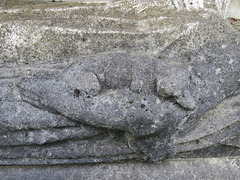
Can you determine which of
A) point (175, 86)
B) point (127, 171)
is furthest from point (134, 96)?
point (127, 171)

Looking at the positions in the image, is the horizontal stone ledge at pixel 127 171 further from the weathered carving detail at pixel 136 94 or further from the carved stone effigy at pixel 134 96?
the weathered carving detail at pixel 136 94

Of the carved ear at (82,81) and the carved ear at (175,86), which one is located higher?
the carved ear at (175,86)

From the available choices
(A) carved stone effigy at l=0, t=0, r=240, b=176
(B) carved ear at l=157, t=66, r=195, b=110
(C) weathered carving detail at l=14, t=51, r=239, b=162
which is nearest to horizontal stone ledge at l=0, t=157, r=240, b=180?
(A) carved stone effigy at l=0, t=0, r=240, b=176

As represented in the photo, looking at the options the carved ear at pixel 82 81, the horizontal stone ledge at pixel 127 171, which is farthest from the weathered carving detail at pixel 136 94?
the horizontal stone ledge at pixel 127 171

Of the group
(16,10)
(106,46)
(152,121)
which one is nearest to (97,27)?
(106,46)

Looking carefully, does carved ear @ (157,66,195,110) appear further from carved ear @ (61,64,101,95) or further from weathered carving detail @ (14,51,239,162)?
carved ear @ (61,64,101,95)

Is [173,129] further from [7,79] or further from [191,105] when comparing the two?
[7,79]

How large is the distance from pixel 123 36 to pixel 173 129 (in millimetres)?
643

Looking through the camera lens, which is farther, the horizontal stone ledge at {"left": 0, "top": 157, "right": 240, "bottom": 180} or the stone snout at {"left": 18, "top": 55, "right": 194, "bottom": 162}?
the horizontal stone ledge at {"left": 0, "top": 157, "right": 240, "bottom": 180}

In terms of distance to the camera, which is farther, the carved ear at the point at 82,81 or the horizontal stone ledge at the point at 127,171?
the horizontal stone ledge at the point at 127,171

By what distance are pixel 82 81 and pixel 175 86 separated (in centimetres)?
51

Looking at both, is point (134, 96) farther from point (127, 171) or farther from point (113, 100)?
point (127, 171)

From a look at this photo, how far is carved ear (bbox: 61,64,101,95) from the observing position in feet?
4.41

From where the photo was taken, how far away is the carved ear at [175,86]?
134cm
